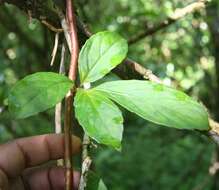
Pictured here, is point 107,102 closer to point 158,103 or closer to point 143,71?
point 158,103

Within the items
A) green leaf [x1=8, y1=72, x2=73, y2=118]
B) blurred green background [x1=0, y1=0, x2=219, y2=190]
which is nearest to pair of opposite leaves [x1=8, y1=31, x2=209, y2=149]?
green leaf [x1=8, y1=72, x2=73, y2=118]

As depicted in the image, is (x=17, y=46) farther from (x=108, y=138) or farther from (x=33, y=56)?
(x=108, y=138)

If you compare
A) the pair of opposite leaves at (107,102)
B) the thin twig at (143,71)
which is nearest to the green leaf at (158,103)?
the pair of opposite leaves at (107,102)

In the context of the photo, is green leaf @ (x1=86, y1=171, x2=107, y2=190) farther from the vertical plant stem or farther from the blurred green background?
the blurred green background

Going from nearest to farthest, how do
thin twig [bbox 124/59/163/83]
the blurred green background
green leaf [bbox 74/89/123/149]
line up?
green leaf [bbox 74/89/123/149] < thin twig [bbox 124/59/163/83] < the blurred green background

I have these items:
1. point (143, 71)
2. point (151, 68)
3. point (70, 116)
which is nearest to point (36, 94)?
point (70, 116)

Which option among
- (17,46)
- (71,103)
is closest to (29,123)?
(17,46)
